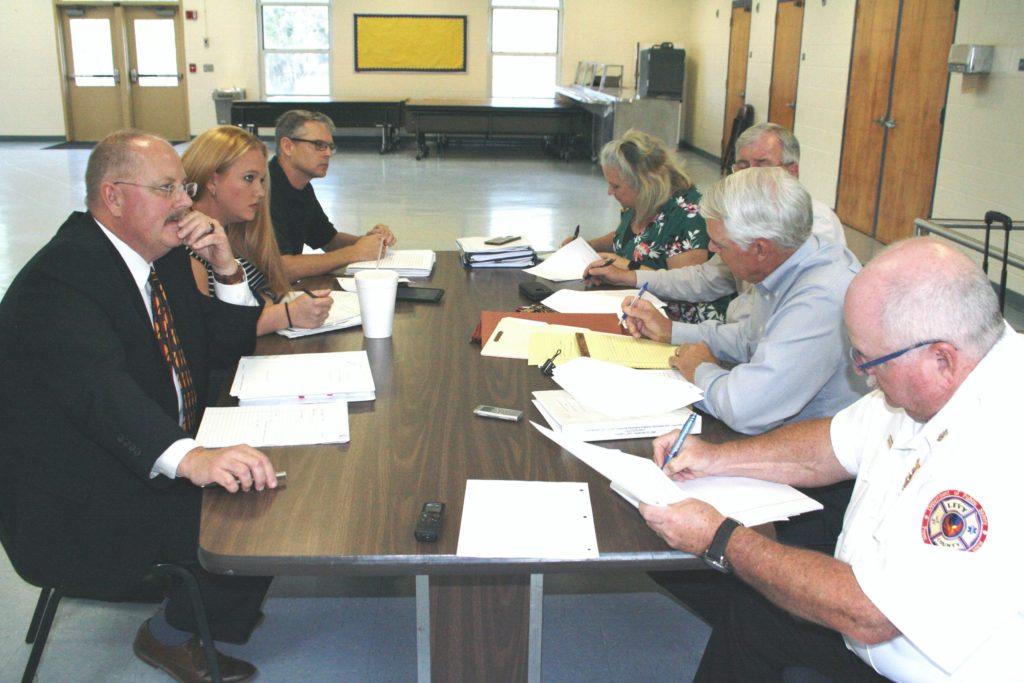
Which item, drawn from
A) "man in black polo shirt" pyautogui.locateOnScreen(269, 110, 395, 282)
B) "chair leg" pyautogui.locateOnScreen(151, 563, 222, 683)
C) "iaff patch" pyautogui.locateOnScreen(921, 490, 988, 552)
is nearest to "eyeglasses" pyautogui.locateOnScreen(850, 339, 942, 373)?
"iaff patch" pyautogui.locateOnScreen(921, 490, 988, 552)

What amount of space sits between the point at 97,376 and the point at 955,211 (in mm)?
6162

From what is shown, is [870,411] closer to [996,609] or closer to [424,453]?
[996,609]

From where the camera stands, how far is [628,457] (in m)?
1.58

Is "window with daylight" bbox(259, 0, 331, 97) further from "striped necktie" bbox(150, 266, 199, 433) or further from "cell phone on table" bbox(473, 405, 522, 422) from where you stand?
"cell phone on table" bbox(473, 405, 522, 422)

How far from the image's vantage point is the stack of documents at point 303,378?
6.14 ft

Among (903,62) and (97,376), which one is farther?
(903,62)

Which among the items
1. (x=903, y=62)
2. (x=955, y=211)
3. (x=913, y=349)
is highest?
(x=903, y=62)

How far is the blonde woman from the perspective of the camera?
8.33ft

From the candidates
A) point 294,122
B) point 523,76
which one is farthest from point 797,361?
point 523,76

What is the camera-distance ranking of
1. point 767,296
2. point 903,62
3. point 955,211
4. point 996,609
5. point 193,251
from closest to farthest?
point 996,609, point 767,296, point 193,251, point 955,211, point 903,62

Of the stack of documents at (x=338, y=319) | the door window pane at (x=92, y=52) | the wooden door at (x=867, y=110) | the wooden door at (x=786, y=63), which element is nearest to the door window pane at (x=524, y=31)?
the wooden door at (x=786, y=63)

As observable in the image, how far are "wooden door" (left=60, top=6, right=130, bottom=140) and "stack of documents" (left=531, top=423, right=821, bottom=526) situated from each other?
1410 cm

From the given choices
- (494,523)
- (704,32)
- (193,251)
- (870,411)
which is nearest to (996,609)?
(870,411)

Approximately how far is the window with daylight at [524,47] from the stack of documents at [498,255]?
1196 cm
